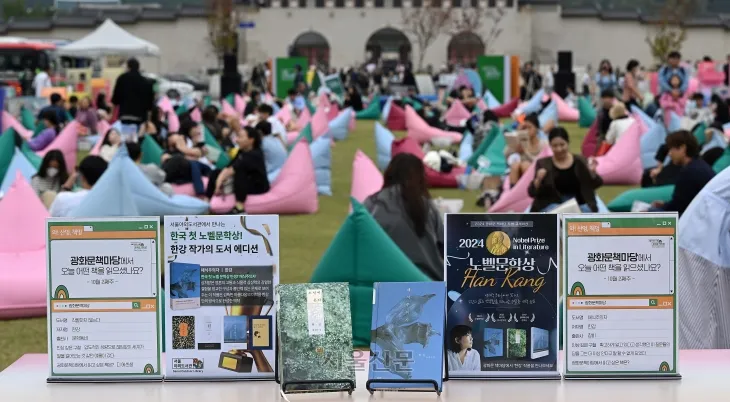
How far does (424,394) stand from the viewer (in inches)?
124

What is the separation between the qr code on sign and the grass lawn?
377cm

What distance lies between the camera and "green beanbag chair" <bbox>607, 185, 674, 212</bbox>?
34.9 feet

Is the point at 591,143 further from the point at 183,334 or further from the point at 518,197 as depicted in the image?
the point at 183,334

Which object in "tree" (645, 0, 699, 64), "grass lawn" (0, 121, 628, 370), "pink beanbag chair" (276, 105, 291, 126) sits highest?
"tree" (645, 0, 699, 64)

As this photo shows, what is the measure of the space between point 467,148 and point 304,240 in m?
6.40

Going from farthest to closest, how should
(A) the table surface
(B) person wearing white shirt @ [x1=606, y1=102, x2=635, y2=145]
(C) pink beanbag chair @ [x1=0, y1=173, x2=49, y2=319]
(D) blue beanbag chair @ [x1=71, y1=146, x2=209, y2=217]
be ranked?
(B) person wearing white shirt @ [x1=606, y1=102, x2=635, y2=145] → (D) blue beanbag chair @ [x1=71, y1=146, x2=209, y2=217] → (C) pink beanbag chair @ [x1=0, y1=173, x2=49, y2=319] → (A) the table surface

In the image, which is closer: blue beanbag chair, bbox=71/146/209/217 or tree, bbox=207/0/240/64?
blue beanbag chair, bbox=71/146/209/217

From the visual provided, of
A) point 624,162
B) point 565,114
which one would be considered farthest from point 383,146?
point 565,114

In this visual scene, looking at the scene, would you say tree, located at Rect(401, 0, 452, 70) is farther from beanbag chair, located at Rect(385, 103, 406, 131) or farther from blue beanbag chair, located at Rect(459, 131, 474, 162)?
blue beanbag chair, located at Rect(459, 131, 474, 162)

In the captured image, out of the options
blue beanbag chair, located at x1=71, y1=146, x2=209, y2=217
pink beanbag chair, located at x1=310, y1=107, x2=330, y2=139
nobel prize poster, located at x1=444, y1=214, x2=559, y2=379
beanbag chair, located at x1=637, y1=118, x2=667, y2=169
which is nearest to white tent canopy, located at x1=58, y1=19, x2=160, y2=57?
pink beanbag chair, located at x1=310, y1=107, x2=330, y2=139

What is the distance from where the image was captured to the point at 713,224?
16.1 feet

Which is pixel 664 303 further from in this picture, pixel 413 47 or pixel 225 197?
pixel 413 47

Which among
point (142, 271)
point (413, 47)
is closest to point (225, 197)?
point (142, 271)

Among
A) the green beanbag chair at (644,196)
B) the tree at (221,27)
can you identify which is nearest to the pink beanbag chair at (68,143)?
the green beanbag chair at (644,196)
